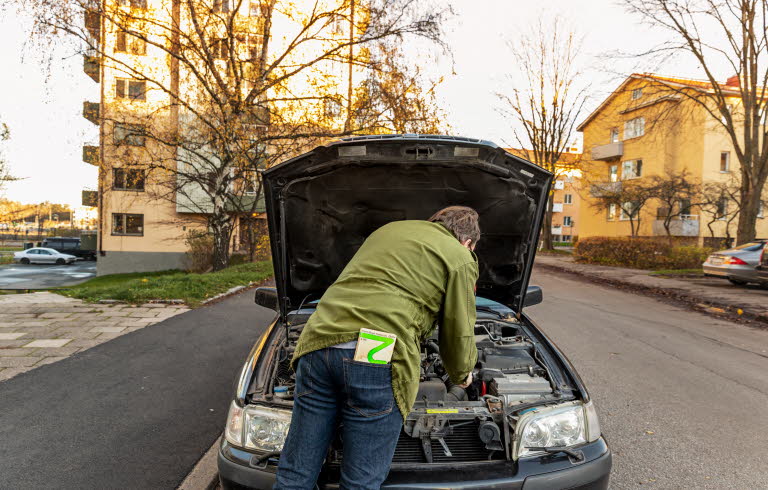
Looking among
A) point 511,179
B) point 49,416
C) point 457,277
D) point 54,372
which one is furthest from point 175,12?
point 457,277

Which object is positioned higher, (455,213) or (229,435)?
(455,213)

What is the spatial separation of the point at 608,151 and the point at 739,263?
25.2m

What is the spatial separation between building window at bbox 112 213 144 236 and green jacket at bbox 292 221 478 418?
107 feet

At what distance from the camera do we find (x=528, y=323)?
11.1ft

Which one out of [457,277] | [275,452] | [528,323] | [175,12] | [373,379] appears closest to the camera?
[373,379]

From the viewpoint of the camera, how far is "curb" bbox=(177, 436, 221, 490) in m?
2.84

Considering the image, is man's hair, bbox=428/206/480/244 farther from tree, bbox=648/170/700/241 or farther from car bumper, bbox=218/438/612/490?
tree, bbox=648/170/700/241

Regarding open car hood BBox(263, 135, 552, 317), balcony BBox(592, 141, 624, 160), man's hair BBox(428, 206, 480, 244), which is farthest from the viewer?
balcony BBox(592, 141, 624, 160)

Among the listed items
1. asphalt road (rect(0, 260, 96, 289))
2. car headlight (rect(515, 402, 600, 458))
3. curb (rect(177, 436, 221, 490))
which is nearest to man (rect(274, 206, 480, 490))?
car headlight (rect(515, 402, 600, 458))

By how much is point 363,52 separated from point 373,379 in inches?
551

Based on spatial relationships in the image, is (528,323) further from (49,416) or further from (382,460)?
(49,416)

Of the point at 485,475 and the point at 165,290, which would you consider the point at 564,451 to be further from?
the point at 165,290

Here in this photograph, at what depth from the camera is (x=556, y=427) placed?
7.74 ft

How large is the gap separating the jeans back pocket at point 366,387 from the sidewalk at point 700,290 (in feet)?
33.4
